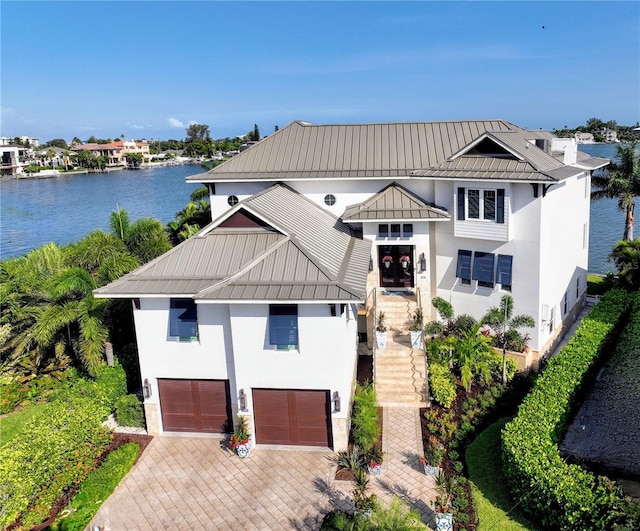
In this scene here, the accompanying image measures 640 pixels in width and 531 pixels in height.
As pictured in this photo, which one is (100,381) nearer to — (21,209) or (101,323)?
(101,323)

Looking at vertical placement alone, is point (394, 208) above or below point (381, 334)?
above


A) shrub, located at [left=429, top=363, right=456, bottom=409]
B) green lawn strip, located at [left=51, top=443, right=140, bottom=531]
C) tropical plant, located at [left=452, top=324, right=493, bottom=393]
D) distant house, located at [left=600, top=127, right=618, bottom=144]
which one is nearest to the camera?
green lawn strip, located at [left=51, top=443, right=140, bottom=531]

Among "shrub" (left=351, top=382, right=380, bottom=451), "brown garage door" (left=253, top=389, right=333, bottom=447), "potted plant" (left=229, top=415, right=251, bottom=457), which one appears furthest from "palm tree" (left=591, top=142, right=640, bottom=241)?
"potted plant" (left=229, top=415, right=251, bottom=457)

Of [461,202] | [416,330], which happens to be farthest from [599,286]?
[416,330]

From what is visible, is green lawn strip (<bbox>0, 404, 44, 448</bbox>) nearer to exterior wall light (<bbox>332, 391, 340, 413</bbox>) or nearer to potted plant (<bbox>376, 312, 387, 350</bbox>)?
exterior wall light (<bbox>332, 391, 340, 413</bbox>)

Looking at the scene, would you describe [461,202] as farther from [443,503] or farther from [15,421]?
[15,421]

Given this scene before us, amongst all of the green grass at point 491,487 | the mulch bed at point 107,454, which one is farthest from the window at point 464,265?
the mulch bed at point 107,454

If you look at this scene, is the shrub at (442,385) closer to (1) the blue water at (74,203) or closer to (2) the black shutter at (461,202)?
(2) the black shutter at (461,202)

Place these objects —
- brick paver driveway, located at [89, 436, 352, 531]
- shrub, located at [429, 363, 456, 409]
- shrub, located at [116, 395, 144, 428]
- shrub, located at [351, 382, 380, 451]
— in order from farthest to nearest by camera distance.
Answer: shrub, located at [429, 363, 456, 409]
shrub, located at [116, 395, 144, 428]
shrub, located at [351, 382, 380, 451]
brick paver driveway, located at [89, 436, 352, 531]
